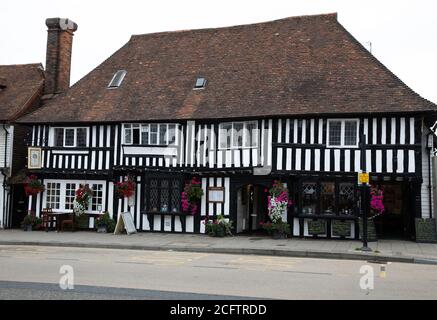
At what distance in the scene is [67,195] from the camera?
20844 millimetres

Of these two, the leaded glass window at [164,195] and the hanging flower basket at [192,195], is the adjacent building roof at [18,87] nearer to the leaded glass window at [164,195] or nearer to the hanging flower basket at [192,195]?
the leaded glass window at [164,195]

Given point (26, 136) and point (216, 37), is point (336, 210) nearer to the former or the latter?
point (216, 37)

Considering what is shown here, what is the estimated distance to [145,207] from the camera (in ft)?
63.9

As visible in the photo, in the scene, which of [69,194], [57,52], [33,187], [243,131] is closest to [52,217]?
[69,194]

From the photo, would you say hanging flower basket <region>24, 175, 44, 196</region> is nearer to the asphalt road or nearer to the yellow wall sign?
the asphalt road

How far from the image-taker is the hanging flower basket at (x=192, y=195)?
18.5m

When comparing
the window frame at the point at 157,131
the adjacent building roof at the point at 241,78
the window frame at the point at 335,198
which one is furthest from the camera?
the window frame at the point at 157,131

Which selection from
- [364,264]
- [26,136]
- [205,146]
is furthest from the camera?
[26,136]

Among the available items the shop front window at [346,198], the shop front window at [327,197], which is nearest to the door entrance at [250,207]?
the shop front window at [327,197]

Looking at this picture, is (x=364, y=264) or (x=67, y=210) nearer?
(x=364, y=264)

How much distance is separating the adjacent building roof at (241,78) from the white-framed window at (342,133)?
2.11 feet

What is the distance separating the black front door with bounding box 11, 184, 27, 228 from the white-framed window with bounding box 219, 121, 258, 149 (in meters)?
9.98

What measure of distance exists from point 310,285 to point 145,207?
38.1ft
